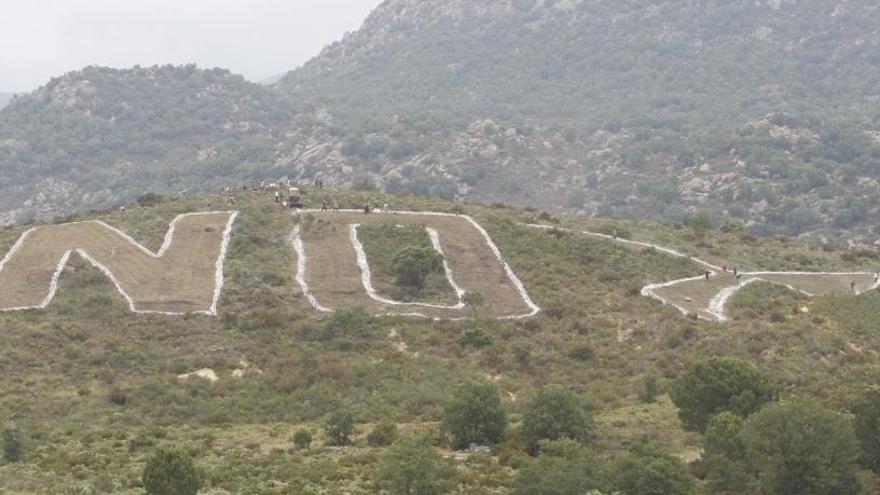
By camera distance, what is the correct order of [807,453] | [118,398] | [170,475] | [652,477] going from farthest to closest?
[118,398] < [807,453] < [170,475] < [652,477]

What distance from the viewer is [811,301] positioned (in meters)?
57.2

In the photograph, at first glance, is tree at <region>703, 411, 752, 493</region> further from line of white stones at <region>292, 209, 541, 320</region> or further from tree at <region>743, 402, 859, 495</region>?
line of white stones at <region>292, 209, 541, 320</region>

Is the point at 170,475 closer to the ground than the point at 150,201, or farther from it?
closer to the ground

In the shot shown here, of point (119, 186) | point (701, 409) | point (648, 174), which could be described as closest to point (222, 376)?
point (701, 409)

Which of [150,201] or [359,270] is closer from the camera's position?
[359,270]

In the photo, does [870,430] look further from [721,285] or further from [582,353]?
[721,285]

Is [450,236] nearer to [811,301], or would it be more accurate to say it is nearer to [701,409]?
[811,301]

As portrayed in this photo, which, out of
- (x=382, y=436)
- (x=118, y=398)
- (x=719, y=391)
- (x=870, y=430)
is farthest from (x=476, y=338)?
(x=870, y=430)

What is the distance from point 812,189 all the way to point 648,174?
97.9 ft

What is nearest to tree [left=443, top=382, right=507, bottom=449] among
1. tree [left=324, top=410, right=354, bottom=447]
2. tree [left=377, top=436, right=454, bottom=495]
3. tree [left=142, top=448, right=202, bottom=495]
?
tree [left=324, top=410, right=354, bottom=447]

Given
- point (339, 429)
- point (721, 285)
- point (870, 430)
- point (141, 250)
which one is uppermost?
point (141, 250)

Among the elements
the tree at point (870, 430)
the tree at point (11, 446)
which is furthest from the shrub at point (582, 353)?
the tree at point (11, 446)

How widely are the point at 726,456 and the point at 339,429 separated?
1322 centimetres

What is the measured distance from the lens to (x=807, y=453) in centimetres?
2656
